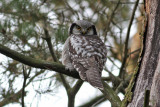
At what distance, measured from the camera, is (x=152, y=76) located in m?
2.15

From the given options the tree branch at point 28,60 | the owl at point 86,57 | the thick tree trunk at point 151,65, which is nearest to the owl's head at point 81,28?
the owl at point 86,57

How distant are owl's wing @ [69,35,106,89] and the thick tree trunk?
71 cm

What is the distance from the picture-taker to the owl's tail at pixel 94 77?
2.80 metres

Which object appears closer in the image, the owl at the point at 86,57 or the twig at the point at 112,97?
the twig at the point at 112,97

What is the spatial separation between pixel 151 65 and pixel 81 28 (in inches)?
91.6

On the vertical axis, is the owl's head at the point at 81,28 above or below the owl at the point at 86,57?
above

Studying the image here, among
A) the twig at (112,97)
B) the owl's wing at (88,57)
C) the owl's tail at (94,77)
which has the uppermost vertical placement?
the owl's wing at (88,57)

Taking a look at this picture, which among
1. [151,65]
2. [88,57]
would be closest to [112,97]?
[151,65]

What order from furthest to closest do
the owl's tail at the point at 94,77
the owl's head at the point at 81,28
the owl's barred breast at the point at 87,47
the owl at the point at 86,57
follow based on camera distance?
the owl's head at the point at 81,28
the owl's barred breast at the point at 87,47
the owl at the point at 86,57
the owl's tail at the point at 94,77

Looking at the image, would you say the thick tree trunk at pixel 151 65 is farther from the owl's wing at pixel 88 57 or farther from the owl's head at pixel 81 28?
the owl's head at pixel 81 28

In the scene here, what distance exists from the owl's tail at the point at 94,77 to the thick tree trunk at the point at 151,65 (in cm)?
61

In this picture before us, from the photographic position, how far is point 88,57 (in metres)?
3.40

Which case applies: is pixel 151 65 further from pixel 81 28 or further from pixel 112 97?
pixel 81 28

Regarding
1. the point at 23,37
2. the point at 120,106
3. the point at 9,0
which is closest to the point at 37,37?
the point at 23,37
